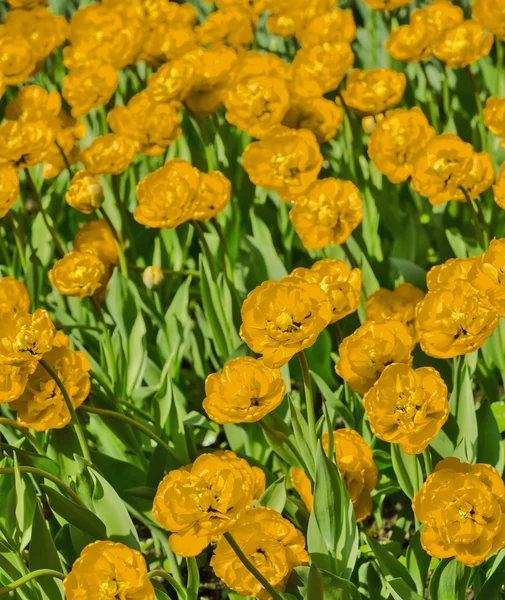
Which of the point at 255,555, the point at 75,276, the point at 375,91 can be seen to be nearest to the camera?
the point at 255,555

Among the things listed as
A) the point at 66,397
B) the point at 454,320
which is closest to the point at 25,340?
the point at 66,397

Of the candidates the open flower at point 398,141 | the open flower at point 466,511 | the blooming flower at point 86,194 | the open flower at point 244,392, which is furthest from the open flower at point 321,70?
the open flower at point 466,511

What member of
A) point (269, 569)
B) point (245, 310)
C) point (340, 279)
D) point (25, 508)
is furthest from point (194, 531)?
point (340, 279)

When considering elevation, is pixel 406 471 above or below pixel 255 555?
below

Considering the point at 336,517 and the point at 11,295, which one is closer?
the point at 336,517

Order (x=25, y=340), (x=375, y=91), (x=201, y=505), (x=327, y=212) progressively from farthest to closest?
(x=375, y=91) → (x=327, y=212) → (x=25, y=340) → (x=201, y=505)

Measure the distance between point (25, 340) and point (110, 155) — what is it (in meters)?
0.89

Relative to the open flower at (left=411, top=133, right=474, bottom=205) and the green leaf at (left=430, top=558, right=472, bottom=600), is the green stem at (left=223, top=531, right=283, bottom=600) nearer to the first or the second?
the green leaf at (left=430, top=558, right=472, bottom=600)

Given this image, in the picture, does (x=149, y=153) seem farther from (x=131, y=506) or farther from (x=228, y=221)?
(x=131, y=506)

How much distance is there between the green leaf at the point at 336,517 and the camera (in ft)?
4.49

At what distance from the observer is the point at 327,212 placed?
1823 mm

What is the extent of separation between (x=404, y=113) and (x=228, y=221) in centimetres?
66

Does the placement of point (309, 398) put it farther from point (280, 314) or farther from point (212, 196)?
point (212, 196)

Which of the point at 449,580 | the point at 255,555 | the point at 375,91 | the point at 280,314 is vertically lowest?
the point at 449,580
